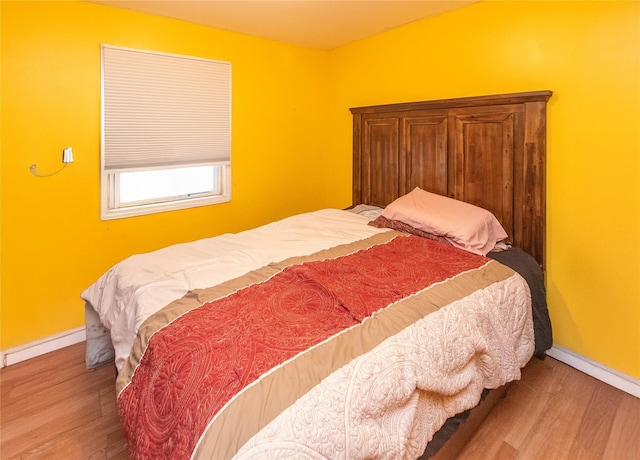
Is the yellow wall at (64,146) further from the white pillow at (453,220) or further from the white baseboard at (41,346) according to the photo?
the white pillow at (453,220)

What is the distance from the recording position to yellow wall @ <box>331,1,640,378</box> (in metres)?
1.99

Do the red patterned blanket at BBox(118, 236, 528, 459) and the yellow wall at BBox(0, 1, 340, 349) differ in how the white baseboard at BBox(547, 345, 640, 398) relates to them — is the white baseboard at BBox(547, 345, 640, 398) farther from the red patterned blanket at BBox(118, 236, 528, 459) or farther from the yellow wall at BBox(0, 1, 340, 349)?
the yellow wall at BBox(0, 1, 340, 349)

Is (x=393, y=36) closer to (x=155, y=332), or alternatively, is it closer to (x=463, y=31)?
(x=463, y=31)

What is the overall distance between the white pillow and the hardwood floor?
0.84 m

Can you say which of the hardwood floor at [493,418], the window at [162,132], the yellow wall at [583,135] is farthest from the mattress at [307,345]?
the window at [162,132]

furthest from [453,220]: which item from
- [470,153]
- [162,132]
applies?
[162,132]

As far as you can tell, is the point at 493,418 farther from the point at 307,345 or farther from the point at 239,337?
the point at 239,337

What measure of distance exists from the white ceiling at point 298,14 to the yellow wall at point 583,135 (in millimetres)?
356

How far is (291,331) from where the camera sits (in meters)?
1.32

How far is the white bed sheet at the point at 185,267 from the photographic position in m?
1.62

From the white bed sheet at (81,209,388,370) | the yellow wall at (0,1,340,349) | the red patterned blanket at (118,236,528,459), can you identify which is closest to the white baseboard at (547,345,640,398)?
the red patterned blanket at (118,236,528,459)

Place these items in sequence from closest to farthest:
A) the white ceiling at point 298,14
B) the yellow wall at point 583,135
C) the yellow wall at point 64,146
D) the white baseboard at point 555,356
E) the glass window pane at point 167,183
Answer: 1. the yellow wall at point 583,135
2. the white baseboard at point 555,356
3. the yellow wall at point 64,146
4. the white ceiling at point 298,14
5. the glass window pane at point 167,183

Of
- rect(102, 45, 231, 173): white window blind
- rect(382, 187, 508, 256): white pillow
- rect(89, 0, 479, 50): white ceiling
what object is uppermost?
rect(89, 0, 479, 50): white ceiling

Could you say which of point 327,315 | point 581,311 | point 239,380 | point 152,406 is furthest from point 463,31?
point 152,406
